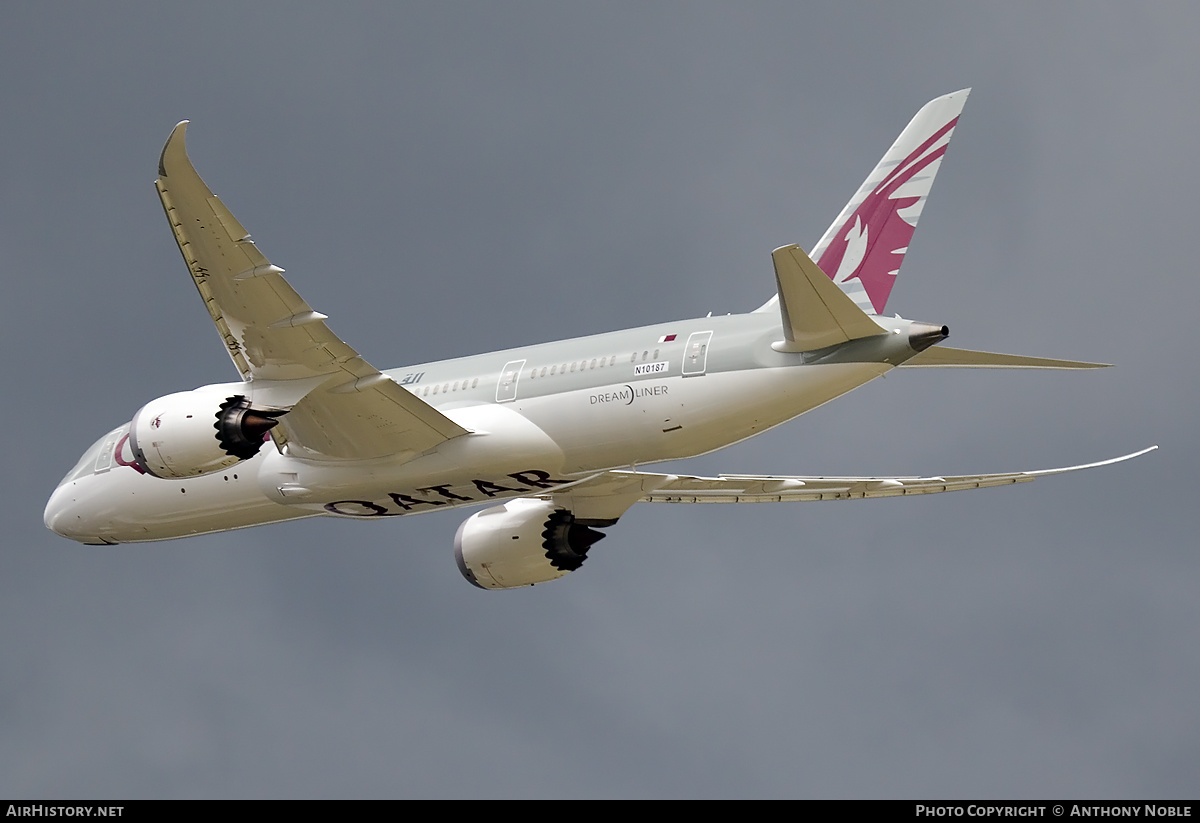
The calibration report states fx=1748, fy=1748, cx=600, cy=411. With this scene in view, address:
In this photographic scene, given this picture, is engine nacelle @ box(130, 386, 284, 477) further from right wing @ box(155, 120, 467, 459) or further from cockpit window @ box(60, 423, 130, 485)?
cockpit window @ box(60, 423, 130, 485)

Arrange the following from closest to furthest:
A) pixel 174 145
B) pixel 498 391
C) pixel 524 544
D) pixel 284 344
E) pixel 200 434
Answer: pixel 174 145 → pixel 284 344 → pixel 200 434 → pixel 498 391 → pixel 524 544

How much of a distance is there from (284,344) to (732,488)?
1035cm

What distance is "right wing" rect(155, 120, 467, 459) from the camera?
85.5ft

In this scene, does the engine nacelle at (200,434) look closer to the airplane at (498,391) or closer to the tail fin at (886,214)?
the airplane at (498,391)

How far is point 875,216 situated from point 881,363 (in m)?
3.77

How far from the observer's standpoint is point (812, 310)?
87.7 feet

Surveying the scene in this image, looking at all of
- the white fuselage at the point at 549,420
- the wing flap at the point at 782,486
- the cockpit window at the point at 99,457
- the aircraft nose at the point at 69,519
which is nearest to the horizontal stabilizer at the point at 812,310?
the white fuselage at the point at 549,420

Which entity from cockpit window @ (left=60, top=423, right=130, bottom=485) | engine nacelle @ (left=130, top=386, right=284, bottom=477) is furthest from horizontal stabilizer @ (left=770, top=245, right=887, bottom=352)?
cockpit window @ (left=60, top=423, right=130, bottom=485)

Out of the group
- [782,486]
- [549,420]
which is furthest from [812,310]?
[782,486]

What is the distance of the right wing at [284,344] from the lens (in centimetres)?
2605

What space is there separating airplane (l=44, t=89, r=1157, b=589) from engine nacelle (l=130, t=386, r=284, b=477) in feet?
0.10

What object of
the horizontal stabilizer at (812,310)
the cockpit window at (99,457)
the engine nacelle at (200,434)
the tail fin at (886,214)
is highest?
the tail fin at (886,214)

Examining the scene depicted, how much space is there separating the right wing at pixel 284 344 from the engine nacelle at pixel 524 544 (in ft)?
19.4

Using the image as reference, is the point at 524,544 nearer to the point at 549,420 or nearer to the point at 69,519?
the point at 549,420
